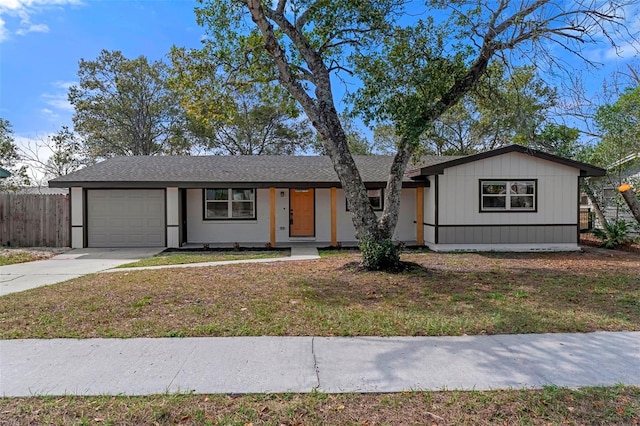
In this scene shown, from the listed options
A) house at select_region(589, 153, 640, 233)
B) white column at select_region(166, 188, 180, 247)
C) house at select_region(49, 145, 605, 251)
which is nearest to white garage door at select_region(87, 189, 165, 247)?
house at select_region(49, 145, 605, 251)

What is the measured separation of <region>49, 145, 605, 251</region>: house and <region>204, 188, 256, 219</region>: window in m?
0.04

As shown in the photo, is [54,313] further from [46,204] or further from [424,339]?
[46,204]

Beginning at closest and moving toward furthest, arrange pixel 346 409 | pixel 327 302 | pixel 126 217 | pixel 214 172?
pixel 346 409
pixel 327 302
pixel 126 217
pixel 214 172

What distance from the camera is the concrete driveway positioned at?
7.85 metres

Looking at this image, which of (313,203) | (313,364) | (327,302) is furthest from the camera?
(313,203)

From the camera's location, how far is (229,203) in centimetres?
1466

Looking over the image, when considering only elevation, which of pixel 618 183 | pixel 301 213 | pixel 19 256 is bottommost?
pixel 19 256

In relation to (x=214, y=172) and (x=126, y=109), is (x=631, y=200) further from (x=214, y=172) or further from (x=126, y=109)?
(x=126, y=109)

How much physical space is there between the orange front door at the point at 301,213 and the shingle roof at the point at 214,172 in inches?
34.9

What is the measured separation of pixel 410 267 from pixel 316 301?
3.58 m

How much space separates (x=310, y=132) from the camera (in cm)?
3070

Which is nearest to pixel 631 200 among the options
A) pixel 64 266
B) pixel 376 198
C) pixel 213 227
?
pixel 376 198

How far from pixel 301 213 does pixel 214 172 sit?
350 centimetres

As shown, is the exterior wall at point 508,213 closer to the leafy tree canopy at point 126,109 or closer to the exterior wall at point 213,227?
the exterior wall at point 213,227
